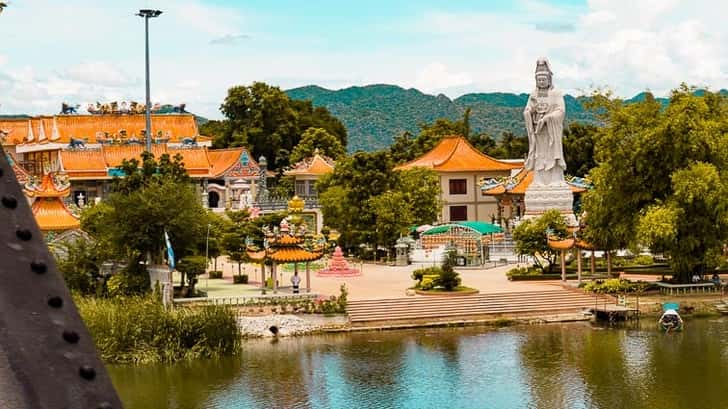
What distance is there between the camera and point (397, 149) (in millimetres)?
64125

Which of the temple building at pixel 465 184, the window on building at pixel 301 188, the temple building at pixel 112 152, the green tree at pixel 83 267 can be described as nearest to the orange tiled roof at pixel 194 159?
the temple building at pixel 112 152

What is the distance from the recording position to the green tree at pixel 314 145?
Result: 197 ft

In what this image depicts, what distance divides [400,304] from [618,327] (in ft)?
17.5

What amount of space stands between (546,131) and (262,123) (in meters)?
28.8

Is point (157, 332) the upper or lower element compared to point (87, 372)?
lower

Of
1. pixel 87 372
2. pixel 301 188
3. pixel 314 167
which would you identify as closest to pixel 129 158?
pixel 301 188

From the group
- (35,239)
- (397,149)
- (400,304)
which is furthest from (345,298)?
(397,149)

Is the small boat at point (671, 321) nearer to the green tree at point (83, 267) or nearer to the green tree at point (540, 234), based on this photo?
the green tree at point (540, 234)

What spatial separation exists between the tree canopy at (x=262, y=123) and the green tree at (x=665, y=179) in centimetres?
3627

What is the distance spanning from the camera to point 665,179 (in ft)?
93.1

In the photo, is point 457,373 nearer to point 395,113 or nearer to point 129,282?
point 129,282

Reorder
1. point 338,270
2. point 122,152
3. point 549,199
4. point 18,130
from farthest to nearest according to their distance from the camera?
point 18,130 < point 122,152 < point 549,199 < point 338,270

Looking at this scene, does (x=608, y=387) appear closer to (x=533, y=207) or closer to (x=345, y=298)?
(x=345, y=298)

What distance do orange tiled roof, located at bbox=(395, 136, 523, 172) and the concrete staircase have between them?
73.5 ft
